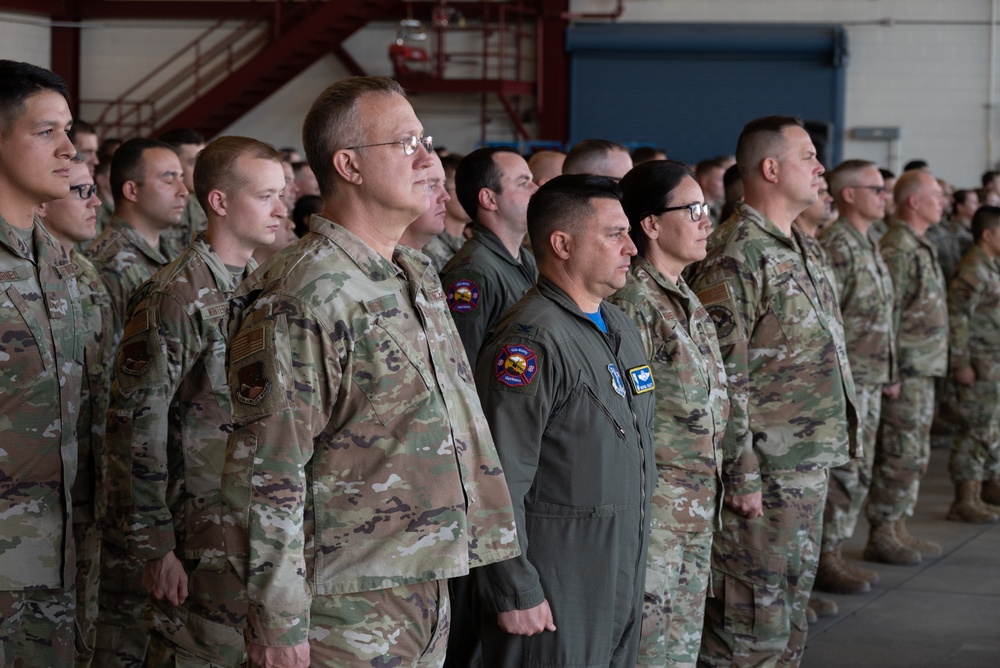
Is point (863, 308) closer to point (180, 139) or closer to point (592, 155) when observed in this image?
point (592, 155)

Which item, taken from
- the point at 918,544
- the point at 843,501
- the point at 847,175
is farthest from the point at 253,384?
the point at 918,544

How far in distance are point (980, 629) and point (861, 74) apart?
12.1 metres

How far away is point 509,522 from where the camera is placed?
8.13ft

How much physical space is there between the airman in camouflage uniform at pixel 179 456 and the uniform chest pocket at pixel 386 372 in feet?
2.99

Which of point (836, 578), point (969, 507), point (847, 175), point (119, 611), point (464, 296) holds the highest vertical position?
point (847, 175)

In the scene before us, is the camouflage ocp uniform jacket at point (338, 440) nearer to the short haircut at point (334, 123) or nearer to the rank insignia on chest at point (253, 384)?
the rank insignia on chest at point (253, 384)

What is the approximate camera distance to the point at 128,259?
4.31m

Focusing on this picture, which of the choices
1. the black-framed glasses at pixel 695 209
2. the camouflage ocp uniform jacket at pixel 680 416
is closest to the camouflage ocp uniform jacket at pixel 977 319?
the black-framed glasses at pixel 695 209

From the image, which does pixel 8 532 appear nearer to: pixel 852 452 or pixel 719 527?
pixel 719 527

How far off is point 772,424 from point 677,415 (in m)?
0.76

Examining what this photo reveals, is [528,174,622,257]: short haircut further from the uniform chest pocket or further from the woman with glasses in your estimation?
the uniform chest pocket

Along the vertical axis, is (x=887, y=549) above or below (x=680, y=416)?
below

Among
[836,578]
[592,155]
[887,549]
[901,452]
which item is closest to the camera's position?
[592,155]

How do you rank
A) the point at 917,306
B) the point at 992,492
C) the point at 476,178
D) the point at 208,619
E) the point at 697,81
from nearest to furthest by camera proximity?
the point at 208,619 → the point at 476,178 → the point at 917,306 → the point at 992,492 → the point at 697,81
